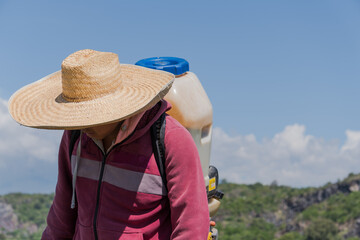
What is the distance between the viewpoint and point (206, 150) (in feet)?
10.3

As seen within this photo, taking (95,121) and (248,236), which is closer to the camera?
(95,121)

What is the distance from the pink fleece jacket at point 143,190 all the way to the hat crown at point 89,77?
0.19 m

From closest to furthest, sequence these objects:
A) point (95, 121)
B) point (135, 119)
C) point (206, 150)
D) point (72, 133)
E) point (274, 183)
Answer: point (95, 121) < point (135, 119) < point (72, 133) < point (206, 150) < point (274, 183)

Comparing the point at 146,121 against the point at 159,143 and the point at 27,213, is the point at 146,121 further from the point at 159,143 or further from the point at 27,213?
the point at 27,213

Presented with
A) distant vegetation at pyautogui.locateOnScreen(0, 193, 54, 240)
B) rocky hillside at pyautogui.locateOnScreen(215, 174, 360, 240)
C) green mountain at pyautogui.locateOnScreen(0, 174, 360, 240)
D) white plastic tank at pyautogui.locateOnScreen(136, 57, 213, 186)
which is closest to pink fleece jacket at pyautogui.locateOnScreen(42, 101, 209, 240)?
white plastic tank at pyautogui.locateOnScreen(136, 57, 213, 186)

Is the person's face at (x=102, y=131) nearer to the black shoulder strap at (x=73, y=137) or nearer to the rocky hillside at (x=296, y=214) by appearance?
the black shoulder strap at (x=73, y=137)

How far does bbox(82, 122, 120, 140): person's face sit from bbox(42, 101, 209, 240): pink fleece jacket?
0.06 m

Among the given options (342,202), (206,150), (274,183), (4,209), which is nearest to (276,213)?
(342,202)

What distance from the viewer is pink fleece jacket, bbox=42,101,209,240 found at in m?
2.24

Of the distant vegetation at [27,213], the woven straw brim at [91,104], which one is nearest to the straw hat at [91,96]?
the woven straw brim at [91,104]

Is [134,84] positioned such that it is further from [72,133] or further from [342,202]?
[342,202]

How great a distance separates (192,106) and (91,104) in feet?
2.77

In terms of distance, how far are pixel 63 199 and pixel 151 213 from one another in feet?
1.95

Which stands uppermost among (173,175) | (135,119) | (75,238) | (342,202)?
(135,119)
